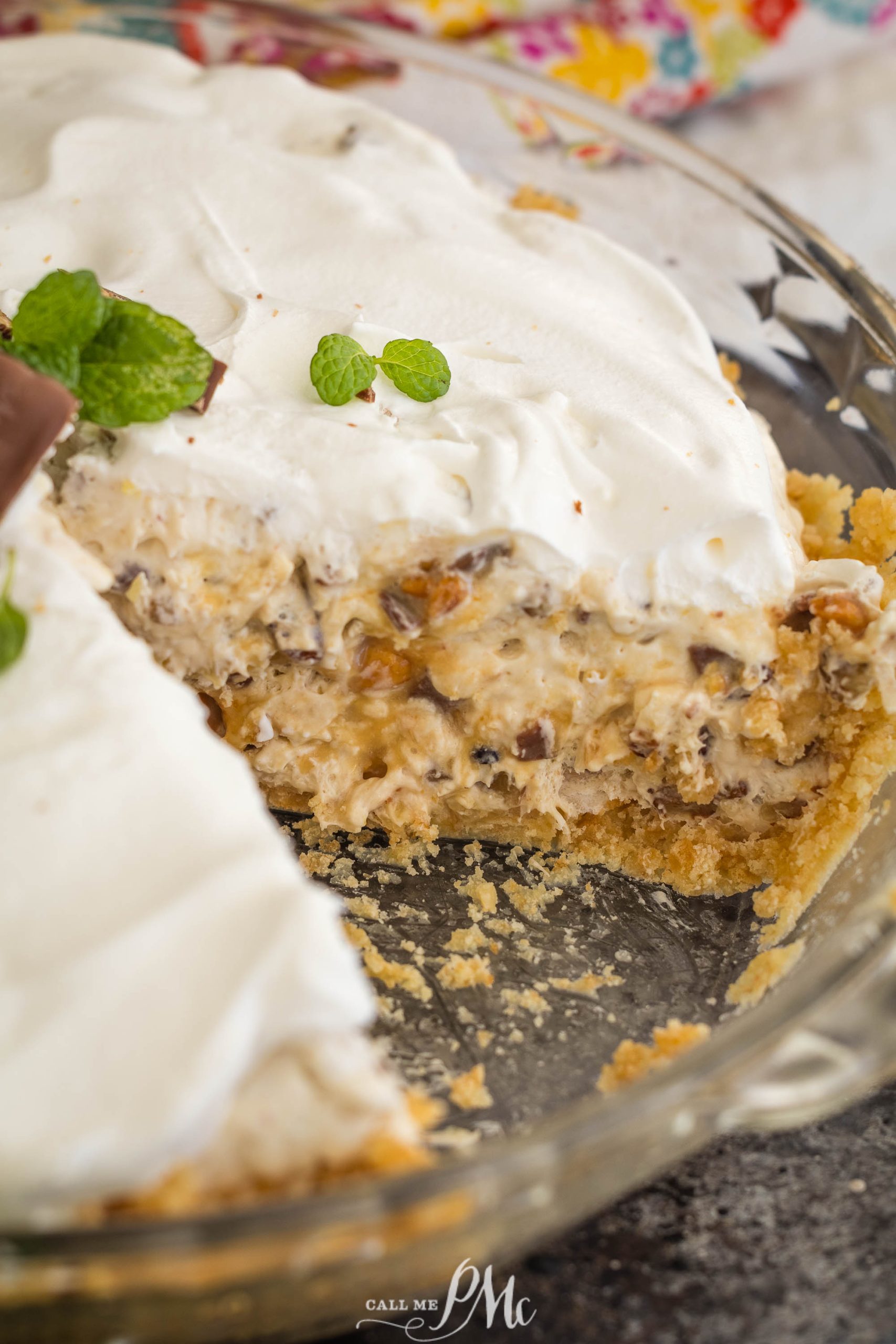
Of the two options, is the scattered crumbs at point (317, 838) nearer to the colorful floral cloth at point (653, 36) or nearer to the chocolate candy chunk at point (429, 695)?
the chocolate candy chunk at point (429, 695)

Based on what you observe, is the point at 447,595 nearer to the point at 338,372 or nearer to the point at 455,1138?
the point at 338,372

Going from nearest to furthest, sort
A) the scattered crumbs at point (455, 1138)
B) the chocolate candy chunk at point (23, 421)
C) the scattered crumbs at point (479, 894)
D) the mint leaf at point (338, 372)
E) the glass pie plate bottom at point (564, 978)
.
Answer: the glass pie plate bottom at point (564, 978)
the scattered crumbs at point (455, 1138)
the chocolate candy chunk at point (23, 421)
the mint leaf at point (338, 372)
the scattered crumbs at point (479, 894)

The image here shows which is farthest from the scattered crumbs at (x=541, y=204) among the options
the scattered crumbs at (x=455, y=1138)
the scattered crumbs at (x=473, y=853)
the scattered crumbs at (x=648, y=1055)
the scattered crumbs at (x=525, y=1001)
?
the scattered crumbs at (x=455, y=1138)

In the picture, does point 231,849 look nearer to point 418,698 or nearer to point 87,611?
point 87,611

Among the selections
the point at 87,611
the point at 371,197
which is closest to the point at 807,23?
the point at 371,197

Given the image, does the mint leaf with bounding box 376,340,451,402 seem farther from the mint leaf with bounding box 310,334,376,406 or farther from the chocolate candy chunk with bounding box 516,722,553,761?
the chocolate candy chunk with bounding box 516,722,553,761

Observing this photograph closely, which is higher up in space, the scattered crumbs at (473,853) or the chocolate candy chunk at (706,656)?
the chocolate candy chunk at (706,656)
